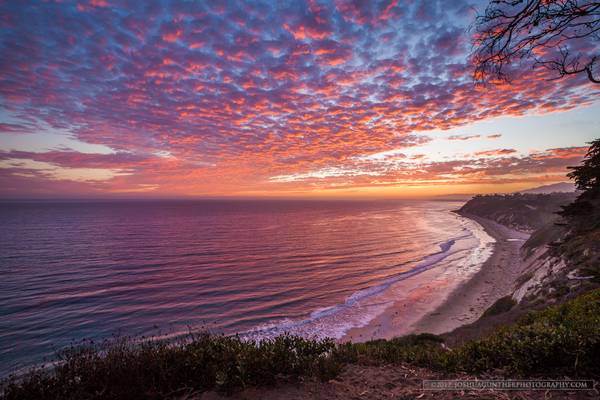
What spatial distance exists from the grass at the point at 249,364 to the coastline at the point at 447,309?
13914mm

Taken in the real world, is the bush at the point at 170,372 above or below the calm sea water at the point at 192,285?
above

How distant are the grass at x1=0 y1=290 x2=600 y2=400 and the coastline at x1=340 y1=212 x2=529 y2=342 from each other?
13.9 m

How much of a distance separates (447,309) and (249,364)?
24.5 metres

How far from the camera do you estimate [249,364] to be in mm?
6180

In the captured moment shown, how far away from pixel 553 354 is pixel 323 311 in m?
19.6

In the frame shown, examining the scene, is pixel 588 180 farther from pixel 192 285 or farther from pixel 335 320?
pixel 192 285

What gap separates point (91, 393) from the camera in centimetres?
557

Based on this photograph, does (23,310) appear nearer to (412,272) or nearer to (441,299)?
(441,299)

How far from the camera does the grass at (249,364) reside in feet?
18.4

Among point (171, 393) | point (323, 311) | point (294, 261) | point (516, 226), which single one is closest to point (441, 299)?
point (323, 311)

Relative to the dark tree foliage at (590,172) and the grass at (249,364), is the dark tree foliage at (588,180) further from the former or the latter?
the grass at (249,364)

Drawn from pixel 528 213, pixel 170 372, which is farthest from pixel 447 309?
pixel 528 213

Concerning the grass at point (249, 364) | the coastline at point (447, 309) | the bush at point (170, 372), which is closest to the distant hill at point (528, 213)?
the coastline at point (447, 309)

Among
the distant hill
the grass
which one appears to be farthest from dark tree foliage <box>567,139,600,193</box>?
the distant hill
